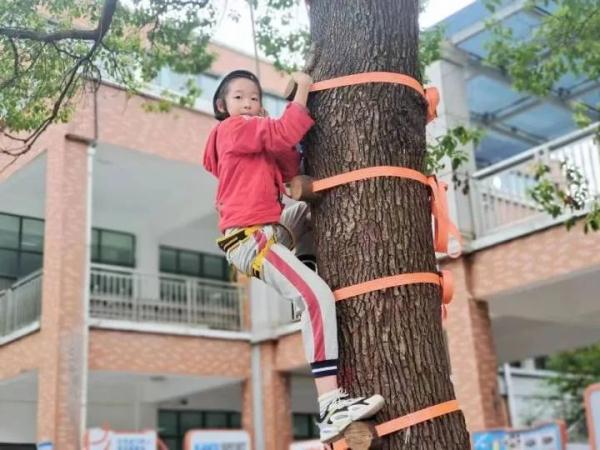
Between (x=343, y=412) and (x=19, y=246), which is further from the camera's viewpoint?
(x=19, y=246)

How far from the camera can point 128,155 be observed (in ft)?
35.7

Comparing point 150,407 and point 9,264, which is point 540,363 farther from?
point 9,264

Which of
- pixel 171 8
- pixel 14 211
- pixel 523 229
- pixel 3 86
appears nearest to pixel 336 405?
pixel 3 86

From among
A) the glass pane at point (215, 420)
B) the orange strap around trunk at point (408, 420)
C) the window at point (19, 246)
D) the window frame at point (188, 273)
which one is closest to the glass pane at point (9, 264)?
the window at point (19, 246)

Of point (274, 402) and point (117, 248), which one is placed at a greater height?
point (117, 248)

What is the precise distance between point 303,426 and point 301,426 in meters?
0.05

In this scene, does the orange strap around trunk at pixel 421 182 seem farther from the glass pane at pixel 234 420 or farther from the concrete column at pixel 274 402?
the glass pane at pixel 234 420

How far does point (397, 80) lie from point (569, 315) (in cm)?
Result: 892

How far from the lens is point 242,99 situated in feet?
9.27

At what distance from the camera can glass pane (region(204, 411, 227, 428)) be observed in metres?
13.3

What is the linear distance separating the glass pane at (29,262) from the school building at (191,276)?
0.14ft

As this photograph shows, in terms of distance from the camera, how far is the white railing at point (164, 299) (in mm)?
10625

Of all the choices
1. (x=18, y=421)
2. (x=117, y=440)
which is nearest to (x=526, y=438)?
(x=117, y=440)

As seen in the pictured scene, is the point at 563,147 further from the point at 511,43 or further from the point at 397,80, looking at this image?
the point at 397,80
